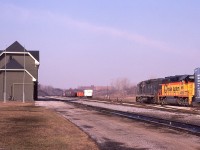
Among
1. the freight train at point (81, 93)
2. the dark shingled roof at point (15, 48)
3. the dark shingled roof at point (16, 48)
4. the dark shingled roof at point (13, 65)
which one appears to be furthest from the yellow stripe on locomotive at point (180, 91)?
the freight train at point (81, 93)

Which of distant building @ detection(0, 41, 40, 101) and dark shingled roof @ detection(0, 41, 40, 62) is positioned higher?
dark shingled roof @ detection(0, 41, 40, 62)

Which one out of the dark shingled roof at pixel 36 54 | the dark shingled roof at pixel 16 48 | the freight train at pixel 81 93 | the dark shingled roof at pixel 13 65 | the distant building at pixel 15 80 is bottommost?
the freight train at pixel 81 93

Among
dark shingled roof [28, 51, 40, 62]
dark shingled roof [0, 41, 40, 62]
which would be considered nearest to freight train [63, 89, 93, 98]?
dark shingled roof [28, 51, 40, 62]

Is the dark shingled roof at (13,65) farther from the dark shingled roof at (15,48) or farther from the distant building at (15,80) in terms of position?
the dark shingled roof at (15,48)

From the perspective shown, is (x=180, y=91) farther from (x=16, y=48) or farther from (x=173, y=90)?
(x=16, y=48)

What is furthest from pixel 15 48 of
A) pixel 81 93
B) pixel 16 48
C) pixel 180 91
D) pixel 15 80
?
pixel 81 93

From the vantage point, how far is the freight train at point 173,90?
140 feet

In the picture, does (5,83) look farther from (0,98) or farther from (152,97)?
(152,97)

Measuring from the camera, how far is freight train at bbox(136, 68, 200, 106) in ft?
140

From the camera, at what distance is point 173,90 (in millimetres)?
50188

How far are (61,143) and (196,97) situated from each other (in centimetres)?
2923

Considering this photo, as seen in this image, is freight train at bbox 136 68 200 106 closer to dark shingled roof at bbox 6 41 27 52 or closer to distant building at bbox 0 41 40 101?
distant building at bbox 0 41 40 101

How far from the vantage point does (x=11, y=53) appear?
229 ft

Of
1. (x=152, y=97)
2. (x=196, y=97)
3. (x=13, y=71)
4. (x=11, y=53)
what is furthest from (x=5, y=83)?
(x=196, y=97)
